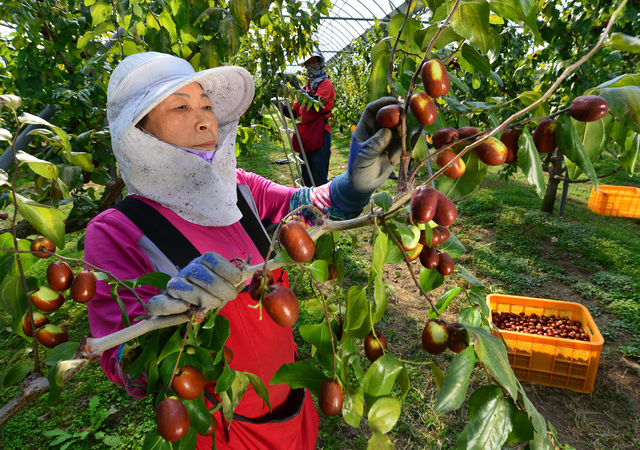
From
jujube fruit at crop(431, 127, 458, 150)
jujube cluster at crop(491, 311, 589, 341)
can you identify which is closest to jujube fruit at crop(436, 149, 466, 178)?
jujube fruit at crop(431, 127, 458, 150)

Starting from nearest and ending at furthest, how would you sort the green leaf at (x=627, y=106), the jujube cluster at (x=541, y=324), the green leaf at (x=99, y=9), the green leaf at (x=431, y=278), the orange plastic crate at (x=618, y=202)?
the green leaf at (x=627, y=106), the green leaf at (x=431, y=278), the green leaf at (x=99, y=9), the jujube cluster at (x=541, y=324), the orange plastic crate at (x=618, y=202)

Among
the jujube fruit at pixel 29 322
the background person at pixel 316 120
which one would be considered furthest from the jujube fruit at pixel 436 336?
the background person at pixel 316 120

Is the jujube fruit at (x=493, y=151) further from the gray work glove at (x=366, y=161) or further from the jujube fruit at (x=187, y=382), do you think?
the jujube fruit at (x=187, y=382)

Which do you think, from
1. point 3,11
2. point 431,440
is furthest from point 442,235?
point 3,11

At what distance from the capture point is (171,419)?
0.76 metres

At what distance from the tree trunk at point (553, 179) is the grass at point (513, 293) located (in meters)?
0.17

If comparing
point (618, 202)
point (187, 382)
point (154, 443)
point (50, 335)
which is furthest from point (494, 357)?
point (618, 202)

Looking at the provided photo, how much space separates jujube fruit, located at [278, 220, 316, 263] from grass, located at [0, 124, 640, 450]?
313 mm

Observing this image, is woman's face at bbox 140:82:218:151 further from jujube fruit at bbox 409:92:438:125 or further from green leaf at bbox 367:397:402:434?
green leaf at bbox 367:397:402:434

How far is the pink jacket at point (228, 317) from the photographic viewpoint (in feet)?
3.71

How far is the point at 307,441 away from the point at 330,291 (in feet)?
7.77

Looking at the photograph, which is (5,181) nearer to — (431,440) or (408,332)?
(431,440)

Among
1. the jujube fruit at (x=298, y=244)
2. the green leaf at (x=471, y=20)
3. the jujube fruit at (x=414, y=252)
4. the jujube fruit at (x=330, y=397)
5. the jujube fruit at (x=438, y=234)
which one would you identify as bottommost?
the jujube fruit at (x=330, y=397)

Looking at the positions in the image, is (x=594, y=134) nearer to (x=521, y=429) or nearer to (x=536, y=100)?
(x=536, y=100)
